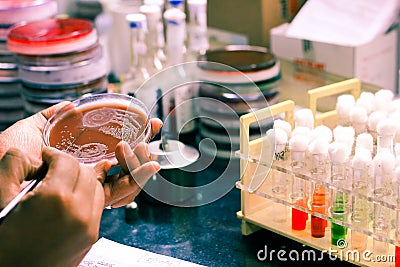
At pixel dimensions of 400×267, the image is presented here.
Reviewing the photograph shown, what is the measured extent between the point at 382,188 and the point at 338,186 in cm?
8

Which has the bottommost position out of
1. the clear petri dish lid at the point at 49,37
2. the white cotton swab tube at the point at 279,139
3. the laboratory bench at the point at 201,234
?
the laboratory bench at the point at 201,234

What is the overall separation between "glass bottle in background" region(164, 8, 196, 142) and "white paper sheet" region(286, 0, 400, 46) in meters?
0.36

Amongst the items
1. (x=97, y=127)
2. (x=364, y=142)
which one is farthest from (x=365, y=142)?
(x=97, y=127)

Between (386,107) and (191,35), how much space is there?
750 millimetres

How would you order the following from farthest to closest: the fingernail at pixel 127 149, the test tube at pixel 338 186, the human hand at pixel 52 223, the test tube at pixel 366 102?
the test tube at pixel 366 102 < the test tube at pixel 338 186 < the fingernail at pixel 127 149 < the human hand at pixel 52 223

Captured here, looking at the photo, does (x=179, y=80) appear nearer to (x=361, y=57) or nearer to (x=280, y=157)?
(x=280, y=157)

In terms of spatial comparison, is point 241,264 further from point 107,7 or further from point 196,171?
point 107,7

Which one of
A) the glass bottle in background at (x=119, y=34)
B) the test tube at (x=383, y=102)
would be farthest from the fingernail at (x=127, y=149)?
the glass bottle in background at (x=119, y=34)

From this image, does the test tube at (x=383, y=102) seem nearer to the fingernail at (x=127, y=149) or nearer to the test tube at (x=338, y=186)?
the test tube at (x=338, y=186)

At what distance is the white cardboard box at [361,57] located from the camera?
1.95 m

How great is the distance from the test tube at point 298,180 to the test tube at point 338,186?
0.07 metres

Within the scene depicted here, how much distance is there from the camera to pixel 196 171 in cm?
157

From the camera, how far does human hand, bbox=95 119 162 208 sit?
1.21 metres

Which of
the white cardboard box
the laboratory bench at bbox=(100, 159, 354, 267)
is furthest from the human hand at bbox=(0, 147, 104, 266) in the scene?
the white cardboard box
